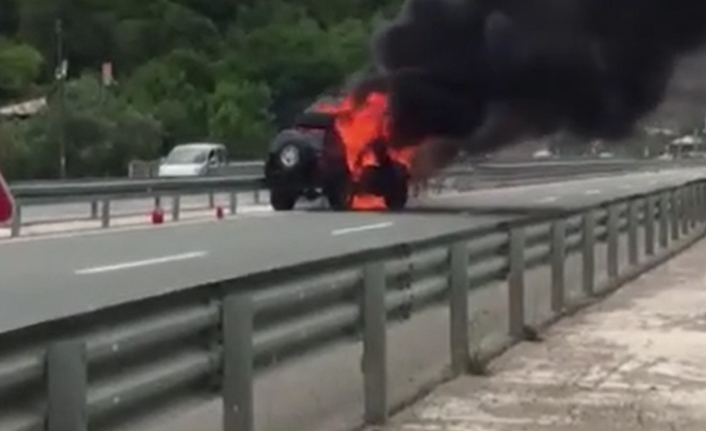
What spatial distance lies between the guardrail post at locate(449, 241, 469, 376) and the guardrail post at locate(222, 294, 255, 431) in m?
4.22

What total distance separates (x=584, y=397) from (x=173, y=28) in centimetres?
9078

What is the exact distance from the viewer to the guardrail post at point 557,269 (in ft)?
53.2

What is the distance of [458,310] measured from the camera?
12.4m

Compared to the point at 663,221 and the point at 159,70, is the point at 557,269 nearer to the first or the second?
the point at 663,221

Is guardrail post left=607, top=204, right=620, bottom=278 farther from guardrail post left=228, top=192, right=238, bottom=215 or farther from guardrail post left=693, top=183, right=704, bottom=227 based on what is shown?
guardrail post left=228, top=192, right=238, bottom=215

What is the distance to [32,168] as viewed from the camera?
6494cm

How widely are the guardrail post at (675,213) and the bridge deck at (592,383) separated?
11.4 m

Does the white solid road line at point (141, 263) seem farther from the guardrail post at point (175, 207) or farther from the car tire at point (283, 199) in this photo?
the car tire at point (283, 199)

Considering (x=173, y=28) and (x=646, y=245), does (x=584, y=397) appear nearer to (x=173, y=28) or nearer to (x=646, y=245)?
(x=646, y=245)

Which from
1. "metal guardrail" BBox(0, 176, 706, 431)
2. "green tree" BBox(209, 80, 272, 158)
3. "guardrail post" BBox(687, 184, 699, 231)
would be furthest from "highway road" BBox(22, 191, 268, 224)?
"green tree" BBox(209, 80, 272, 158)

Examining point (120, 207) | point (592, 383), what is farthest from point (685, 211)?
point (592, 383)

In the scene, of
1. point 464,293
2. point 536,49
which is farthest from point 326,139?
point 464,293

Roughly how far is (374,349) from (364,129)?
22.7 m

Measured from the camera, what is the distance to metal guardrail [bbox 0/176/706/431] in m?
6.18
